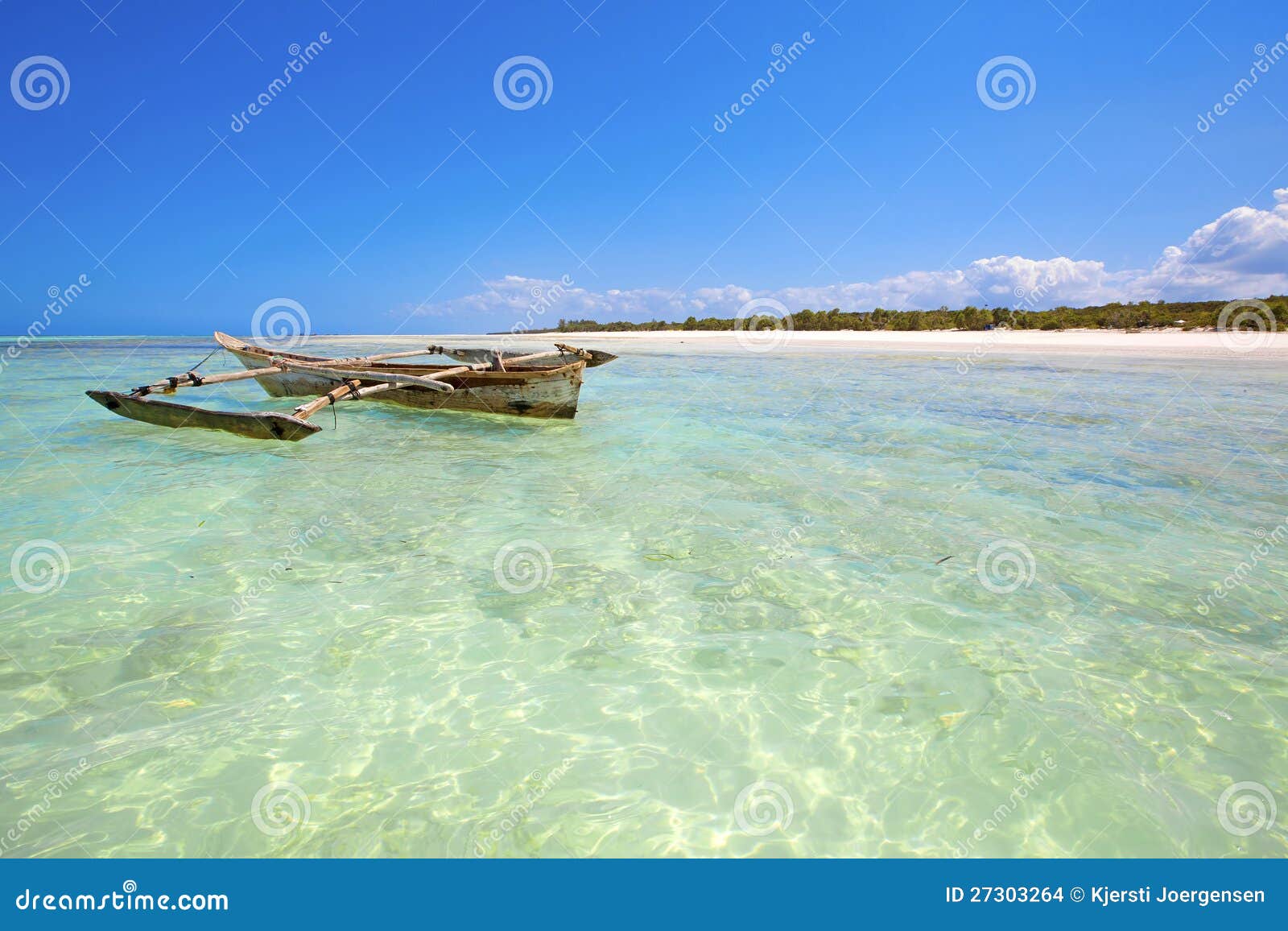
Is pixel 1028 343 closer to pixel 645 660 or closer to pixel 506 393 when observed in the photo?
pixel 506 393

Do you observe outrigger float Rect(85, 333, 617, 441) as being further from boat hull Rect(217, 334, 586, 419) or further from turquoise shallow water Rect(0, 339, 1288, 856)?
turquoise shallow water Rect(0, 339, 1288, 856)

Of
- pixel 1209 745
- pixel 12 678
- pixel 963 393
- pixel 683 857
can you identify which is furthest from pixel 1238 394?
pixel 12 678

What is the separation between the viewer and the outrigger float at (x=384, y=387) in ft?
31.3

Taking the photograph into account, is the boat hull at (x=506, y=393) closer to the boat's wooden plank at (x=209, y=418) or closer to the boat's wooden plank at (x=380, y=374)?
the boat's wooden plank at (x=380, y=374)

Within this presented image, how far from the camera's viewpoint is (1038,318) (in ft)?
145

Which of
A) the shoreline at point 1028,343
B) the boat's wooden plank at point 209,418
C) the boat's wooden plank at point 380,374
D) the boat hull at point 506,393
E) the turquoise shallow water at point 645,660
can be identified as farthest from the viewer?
the shoreline at point 1028,343

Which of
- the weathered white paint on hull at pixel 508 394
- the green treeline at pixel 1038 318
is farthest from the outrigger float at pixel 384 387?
the green treeline at pixel 1038 318

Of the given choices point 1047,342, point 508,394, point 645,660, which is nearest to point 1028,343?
point 1047,342

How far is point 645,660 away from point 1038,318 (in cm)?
5155

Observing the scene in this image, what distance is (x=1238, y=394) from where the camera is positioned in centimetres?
1500

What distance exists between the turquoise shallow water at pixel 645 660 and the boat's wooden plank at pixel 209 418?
2.46ft

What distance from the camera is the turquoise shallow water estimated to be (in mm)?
2627
